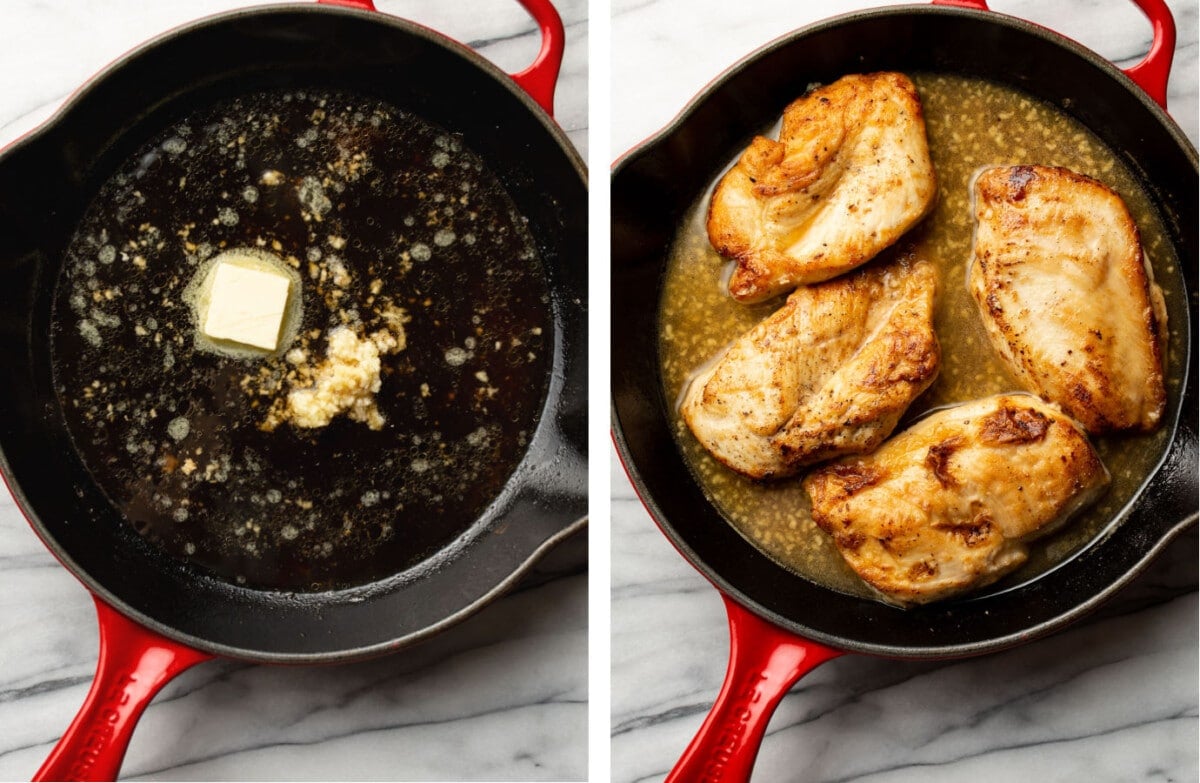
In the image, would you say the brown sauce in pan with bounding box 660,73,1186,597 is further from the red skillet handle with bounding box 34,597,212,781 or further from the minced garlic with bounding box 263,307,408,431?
the red skillet handle with bounding box 34,597,212,781

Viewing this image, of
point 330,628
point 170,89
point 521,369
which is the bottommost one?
point 330,628

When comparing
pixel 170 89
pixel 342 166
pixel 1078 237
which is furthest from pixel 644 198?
pixel 170 89

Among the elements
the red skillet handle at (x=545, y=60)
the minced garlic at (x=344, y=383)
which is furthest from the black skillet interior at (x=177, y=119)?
the minced garlic at (x=344, y=383)

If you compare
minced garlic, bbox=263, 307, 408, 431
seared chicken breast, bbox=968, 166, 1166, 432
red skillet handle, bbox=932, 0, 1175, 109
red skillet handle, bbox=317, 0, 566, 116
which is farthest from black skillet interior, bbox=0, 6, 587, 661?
red skillet handle, bbox=932, 0, 1175, 109

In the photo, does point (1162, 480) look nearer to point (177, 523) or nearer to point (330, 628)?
point (330, 628)

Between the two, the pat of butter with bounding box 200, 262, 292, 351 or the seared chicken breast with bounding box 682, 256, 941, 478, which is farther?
the pat of butter with bounding box 200, 262, 292, 351

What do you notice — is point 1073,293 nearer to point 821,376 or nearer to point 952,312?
point 952,312

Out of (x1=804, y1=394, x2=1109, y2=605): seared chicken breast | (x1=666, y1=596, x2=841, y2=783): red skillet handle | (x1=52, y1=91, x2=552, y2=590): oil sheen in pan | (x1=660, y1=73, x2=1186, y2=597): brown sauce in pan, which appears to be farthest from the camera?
(x1=52, y1=91, x2=552, y2=590): oil sheen in pan
